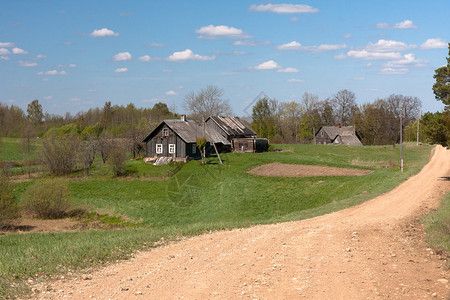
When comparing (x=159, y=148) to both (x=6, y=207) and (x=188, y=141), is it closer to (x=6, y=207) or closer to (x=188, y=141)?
(x=188, y=141)

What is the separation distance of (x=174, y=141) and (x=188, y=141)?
2.39 m

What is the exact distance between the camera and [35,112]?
145750 mm

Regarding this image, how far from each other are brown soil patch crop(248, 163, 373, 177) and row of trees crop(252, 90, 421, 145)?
58.4 meters

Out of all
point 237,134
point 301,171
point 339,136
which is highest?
point 237,134

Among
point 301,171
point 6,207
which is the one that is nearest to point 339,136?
point 301,171

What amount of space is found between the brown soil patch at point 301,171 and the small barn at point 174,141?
13513 millimetres

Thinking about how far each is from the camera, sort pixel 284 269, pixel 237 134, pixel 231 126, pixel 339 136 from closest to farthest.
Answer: pixel 284 269, pixel 237 134, pixel 231 126, pixel 339 136

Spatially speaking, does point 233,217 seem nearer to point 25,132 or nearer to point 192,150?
point 192,150

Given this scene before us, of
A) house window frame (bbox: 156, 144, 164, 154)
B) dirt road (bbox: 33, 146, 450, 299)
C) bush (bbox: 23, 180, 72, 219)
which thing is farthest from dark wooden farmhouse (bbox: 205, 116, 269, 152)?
dirt road (bbox: 33, 146, 450, 299)

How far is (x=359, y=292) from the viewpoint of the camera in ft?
29.6

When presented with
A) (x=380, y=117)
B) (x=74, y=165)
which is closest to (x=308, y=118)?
(x=380, y=117)

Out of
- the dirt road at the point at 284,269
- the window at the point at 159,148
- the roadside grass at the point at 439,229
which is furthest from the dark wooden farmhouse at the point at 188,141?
the dirt road at the point at 284,269

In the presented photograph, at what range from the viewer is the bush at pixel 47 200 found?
33000 millimetres

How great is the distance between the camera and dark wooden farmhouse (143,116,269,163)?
2385 inches
